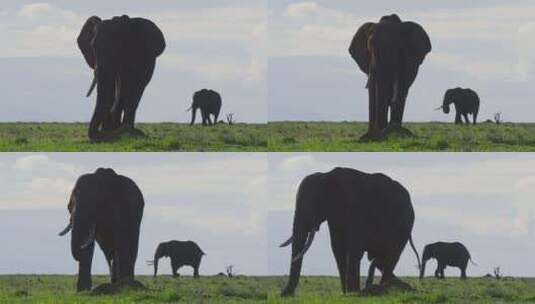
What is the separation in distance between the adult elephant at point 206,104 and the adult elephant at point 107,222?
21.4 meters

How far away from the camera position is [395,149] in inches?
1366

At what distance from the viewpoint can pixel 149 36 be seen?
37062 millimetres

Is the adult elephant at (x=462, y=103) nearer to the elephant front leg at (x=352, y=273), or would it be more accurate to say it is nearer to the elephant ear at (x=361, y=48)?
the elephant ear at (x=361, y=48)

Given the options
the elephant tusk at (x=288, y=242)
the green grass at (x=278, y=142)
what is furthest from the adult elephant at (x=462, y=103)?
the elephant tusk at (x=288, y=242)

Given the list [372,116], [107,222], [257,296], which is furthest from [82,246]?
[372,116]

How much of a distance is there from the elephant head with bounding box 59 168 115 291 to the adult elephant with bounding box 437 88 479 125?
84.9ft

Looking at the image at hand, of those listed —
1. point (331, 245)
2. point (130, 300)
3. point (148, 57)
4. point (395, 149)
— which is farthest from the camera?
point (148, 57)

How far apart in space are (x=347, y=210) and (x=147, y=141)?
5.59 meters

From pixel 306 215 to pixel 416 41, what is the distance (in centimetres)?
771

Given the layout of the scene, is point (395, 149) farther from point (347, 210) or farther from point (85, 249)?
point (85, 249)

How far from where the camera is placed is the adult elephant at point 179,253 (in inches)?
1993

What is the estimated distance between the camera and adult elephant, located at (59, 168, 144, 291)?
3219 centimetres

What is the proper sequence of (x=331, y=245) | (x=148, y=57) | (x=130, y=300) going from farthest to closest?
(x=148, y=57), (x=331, y=245), (x=130, y=300)

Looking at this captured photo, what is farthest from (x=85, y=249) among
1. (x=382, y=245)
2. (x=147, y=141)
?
(x=382, y=245)
